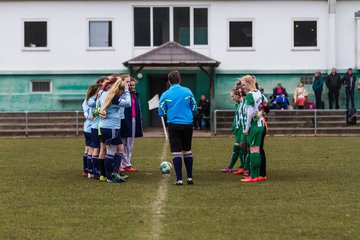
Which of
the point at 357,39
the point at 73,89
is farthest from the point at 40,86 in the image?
the point at 357,39

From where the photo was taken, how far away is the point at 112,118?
15984 millimetres

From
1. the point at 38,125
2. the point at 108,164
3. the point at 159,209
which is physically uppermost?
the point at 38,125

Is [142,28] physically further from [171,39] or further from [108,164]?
[108,164]

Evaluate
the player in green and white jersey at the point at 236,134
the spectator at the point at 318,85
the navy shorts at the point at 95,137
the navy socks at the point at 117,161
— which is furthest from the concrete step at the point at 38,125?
the navy socks at the point at 117,161

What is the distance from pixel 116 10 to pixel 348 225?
29.9 meters

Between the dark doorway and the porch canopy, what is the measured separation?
63.8 inches

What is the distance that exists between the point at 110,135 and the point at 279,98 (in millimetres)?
22046

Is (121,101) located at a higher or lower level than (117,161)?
Answer: higher

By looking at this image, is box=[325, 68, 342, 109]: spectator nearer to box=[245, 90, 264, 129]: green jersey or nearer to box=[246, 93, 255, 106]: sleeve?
box=[245, 90, 264, 129]: green jersey

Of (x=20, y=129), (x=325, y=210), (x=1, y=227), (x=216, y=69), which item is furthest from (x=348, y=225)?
(x=216, y=69)

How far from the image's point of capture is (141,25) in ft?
130

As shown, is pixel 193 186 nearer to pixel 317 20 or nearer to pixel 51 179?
pixel 51 179

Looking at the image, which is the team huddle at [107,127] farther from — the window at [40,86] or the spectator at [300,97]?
the window at [40,86]

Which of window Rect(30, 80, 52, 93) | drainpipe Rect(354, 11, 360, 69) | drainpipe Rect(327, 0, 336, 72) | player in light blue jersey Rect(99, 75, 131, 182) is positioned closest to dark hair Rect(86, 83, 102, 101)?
player in light blue jersey Rect(99, 75, 131, 182)
